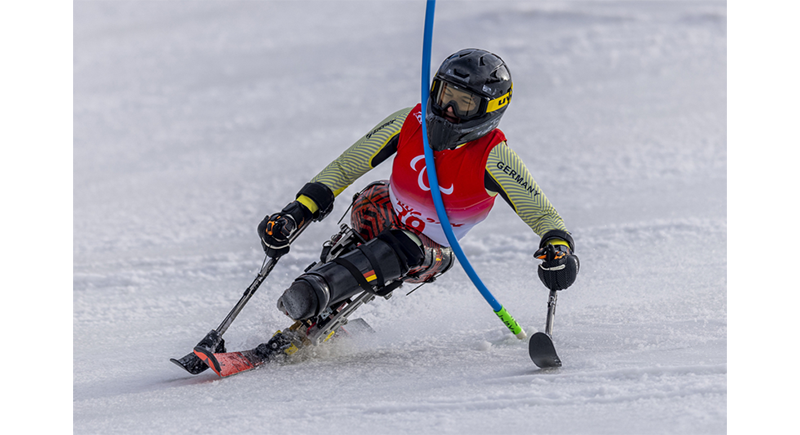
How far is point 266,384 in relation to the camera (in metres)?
3.39

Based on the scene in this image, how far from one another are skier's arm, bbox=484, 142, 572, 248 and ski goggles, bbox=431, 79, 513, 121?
0.21 m

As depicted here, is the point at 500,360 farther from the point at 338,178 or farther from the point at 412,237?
the point at 338,178

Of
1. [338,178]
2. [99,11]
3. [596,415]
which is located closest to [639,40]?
[338,178]

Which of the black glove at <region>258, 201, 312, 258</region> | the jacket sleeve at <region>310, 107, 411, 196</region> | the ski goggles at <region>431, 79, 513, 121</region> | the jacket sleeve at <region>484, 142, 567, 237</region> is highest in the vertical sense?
the ski goggles at <region>431, 79, 513, 121</region>

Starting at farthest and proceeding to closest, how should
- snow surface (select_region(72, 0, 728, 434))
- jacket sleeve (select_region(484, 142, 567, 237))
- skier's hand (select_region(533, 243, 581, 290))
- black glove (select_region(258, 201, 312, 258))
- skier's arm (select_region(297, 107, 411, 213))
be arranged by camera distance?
1. skier's arm (select_region(297, 107, 411, 213))
2. black glove (select_region(258, 201, 312, 258))
3. jacket sleeve (select_region(484, 142, 567, 237))
4. skier's hand (select_region(533, 243, 581, 290))
5. snow surface (select_region(72, 0, 728, 434))

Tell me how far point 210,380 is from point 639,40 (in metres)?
10.0

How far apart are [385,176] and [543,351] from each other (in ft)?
14.0

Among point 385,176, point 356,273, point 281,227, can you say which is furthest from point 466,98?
point 385,176

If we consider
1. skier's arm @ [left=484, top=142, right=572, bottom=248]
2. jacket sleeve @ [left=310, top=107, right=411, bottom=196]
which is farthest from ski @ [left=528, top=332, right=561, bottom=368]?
jacket sleeve @ [left=310, top=107, right=411, bottom=196]

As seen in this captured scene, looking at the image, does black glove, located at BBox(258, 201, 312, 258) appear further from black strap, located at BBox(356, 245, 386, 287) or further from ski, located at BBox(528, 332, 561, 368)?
ski, located at BBox(528, 332, 561, 368)

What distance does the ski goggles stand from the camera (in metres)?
3.30

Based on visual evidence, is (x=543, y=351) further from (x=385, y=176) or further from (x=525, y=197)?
(x=385, y=176)

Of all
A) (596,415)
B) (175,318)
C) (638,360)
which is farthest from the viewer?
(175,318)

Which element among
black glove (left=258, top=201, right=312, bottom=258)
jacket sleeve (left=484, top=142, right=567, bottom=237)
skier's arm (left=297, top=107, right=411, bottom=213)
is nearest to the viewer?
jacket sleeve (left=484, top=142, right=567, bottom=237)
